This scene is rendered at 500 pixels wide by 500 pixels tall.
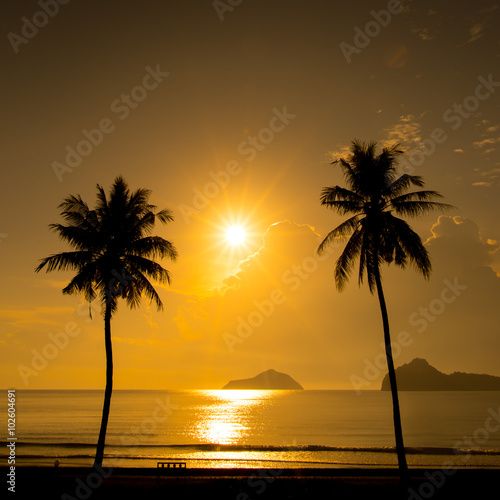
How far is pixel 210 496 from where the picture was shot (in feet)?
57.9

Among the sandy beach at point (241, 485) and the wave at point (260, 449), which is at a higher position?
the wave at point (260, 449)

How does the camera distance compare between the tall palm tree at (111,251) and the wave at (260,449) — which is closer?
the tall palm tree at (111,251)

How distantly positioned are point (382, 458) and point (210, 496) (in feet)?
99.0

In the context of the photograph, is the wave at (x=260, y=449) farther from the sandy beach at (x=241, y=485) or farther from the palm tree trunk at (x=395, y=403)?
the palm tree trunk at (x=395, y=403)

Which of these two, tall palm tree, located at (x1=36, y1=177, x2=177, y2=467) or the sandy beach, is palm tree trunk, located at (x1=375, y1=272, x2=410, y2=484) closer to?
the sandy beach

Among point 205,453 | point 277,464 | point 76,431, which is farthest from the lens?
point 76,431

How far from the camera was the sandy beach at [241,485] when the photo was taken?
17688 mm

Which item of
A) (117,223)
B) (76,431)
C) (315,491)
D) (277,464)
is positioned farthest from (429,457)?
(76,431)

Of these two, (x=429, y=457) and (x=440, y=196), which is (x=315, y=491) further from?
(x=429, y=457)

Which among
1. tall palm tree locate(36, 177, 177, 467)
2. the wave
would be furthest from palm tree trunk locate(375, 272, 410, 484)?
the wave

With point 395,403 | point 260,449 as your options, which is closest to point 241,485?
point 395,403

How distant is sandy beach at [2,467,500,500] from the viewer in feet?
58.0

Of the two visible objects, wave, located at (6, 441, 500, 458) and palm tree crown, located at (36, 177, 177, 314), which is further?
wave, located at (6, 441, 500, 458)

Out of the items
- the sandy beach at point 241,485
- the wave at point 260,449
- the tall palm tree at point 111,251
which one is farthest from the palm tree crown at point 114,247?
the wave at point 260,449
